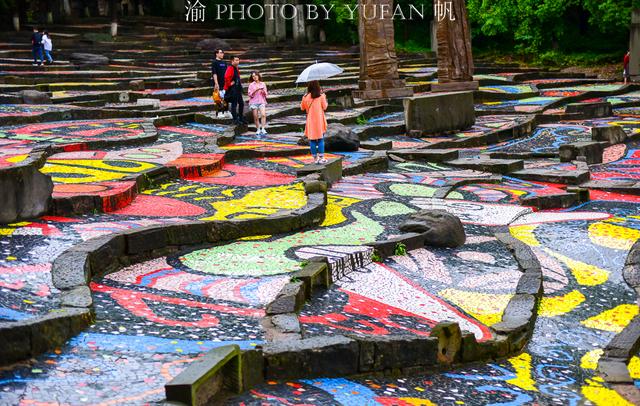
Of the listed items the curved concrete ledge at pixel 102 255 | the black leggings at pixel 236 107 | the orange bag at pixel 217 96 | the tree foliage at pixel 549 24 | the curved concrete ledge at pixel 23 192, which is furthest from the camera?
the tree foliage at pixel 549 24

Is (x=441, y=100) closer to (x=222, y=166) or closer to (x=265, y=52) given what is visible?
(x=222, y=166)

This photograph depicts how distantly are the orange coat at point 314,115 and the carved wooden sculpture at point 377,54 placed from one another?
24.4 ft

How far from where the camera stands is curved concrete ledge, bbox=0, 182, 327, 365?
216 inches

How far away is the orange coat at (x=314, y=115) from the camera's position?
13773mm

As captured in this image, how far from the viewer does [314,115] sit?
45.4 feet

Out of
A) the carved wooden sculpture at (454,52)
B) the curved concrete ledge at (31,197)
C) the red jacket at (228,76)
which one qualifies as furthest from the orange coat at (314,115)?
the carved wooden sculpture at (454,52)

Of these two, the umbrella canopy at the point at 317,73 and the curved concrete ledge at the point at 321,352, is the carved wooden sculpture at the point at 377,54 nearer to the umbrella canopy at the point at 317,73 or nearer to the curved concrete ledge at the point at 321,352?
the umbrella canopy at the point at 317,73

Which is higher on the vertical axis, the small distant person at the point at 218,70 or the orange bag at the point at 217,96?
the small distant person at the point at 218,70

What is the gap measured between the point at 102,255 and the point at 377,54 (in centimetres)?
1435

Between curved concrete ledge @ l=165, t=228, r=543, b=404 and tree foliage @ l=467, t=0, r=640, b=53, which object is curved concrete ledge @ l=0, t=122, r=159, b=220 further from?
tree foliage @ l=467, t=0, r=640, b=53

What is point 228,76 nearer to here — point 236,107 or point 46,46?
point 236,107

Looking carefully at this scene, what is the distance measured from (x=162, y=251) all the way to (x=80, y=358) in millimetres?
3020

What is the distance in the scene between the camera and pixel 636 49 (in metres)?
29.4

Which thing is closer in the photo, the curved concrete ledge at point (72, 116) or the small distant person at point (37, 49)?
the curved concrete ledge at point (72, 116)
